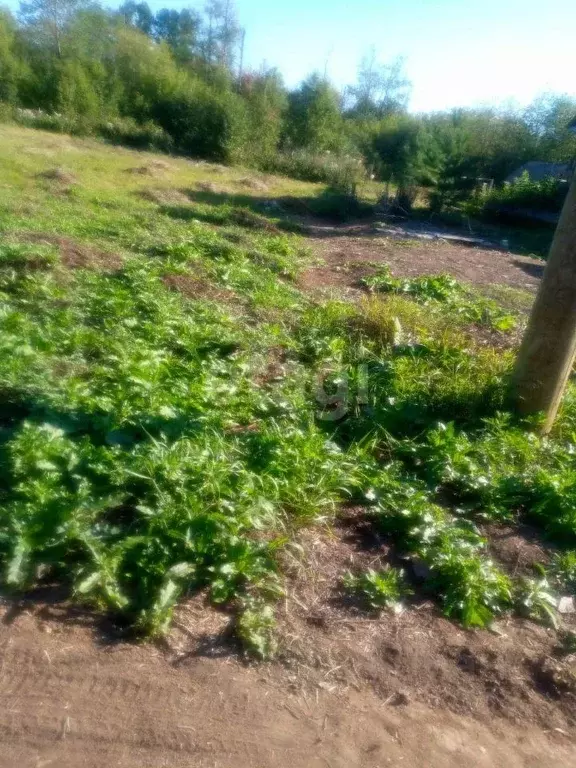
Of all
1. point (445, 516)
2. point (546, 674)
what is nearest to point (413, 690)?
point (546, 674)

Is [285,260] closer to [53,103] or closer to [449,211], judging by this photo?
[449,211]

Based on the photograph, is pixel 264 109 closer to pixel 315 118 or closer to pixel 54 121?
pixel 315 118

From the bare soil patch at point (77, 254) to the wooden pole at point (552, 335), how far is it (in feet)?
17.6

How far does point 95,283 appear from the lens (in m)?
7.32

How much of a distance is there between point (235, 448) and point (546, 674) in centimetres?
205

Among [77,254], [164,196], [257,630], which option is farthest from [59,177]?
[257,630]

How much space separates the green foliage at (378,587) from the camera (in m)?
3.18

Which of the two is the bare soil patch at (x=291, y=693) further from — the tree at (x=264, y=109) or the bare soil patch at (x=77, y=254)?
the tree at (x=264, y=109)

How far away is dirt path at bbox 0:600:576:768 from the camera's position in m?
2.35

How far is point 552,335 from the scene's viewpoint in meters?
4.79

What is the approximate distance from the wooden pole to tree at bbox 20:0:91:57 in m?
30.1

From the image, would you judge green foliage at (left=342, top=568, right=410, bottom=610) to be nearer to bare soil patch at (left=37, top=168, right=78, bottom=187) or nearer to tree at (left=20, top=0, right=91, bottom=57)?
bare soil patch at (left=37, top=168, right=78, bottom=187)

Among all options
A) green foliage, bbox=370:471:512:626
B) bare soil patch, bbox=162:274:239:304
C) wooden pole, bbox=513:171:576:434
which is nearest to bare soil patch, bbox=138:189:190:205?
bare soil patch, bbox=162:274:239:304

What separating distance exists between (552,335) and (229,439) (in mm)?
2530
